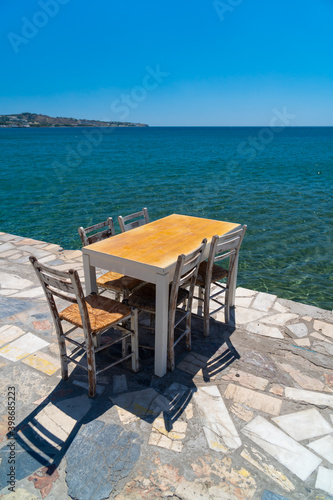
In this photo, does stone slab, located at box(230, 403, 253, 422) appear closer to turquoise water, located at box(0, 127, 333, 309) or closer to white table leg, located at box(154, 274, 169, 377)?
white table leg, located at box(154, 274, 169, 377)

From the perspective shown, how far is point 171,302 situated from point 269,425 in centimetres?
123

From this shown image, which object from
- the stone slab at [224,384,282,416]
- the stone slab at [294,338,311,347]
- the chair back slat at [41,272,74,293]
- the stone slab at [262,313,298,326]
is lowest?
the stone slab at [262,313,298,326]

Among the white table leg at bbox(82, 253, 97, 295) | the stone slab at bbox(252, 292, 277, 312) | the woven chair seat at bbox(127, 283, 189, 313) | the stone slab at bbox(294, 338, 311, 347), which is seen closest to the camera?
the woven chair seat at bbox(127, 283, 189, 313)

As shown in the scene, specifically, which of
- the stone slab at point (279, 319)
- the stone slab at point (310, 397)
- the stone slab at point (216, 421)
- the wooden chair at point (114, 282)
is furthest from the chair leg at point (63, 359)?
the stone slab at point (279, 319)

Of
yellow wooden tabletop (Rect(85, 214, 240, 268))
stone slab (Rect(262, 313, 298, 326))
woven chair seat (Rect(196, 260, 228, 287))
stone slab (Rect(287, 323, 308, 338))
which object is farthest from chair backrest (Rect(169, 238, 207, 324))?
stone slab (Rect(287, 323, 308, 338))

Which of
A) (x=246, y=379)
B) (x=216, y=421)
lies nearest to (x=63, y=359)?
(x=216, y=421)

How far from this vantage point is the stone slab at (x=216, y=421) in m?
2.49

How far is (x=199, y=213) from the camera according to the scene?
11172 mm

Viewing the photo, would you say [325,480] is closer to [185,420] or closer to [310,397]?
[310,397]

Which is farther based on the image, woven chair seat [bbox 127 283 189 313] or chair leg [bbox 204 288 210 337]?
chair leg [bbox 204 288 210 337]

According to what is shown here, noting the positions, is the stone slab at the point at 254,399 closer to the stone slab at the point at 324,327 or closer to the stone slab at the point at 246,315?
the stone slab at the point at 246,315

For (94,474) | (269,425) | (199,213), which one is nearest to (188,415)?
(269,425)

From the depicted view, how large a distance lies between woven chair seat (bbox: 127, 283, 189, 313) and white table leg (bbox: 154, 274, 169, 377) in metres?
0.17

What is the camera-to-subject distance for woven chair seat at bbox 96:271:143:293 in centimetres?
360
